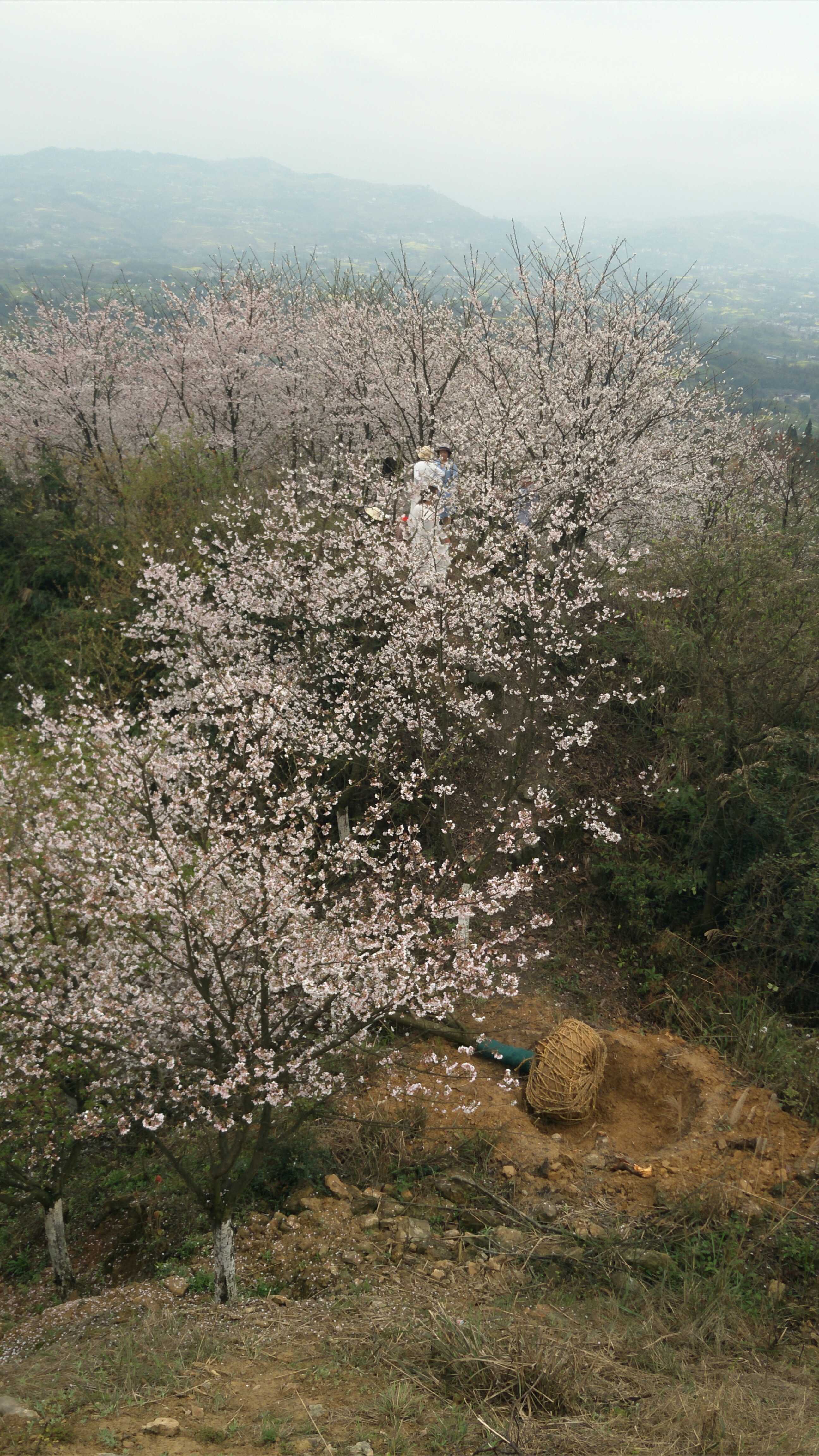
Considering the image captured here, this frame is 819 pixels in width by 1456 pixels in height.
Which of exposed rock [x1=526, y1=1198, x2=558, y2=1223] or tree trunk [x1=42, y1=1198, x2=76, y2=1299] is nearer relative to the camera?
tree trunk [x1=42, y1=1198, x2=76, y2=1299]

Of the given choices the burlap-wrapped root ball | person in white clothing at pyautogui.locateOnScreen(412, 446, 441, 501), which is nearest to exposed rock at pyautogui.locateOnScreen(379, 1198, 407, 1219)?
the burlap-wrapped root ball

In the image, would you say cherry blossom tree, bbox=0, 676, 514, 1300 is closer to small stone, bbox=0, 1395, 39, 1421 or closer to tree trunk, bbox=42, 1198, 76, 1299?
tree trunk, bbox=42, 1198, 76, 1299

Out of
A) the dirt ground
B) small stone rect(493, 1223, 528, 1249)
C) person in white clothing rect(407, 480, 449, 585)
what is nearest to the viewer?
the dirt ground

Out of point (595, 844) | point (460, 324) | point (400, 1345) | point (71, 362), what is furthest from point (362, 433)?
point (400, 1345)

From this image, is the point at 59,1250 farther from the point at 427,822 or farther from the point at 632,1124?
the point at 427,822

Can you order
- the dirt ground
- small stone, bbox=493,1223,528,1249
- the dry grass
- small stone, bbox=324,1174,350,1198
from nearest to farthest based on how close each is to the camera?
the dirt ground < the dry grass < small stone, bbox=493,1223,528,1249 < small stone, bbox=324,1174,350,1198

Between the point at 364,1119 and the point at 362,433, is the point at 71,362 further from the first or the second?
the point at 364,1119
